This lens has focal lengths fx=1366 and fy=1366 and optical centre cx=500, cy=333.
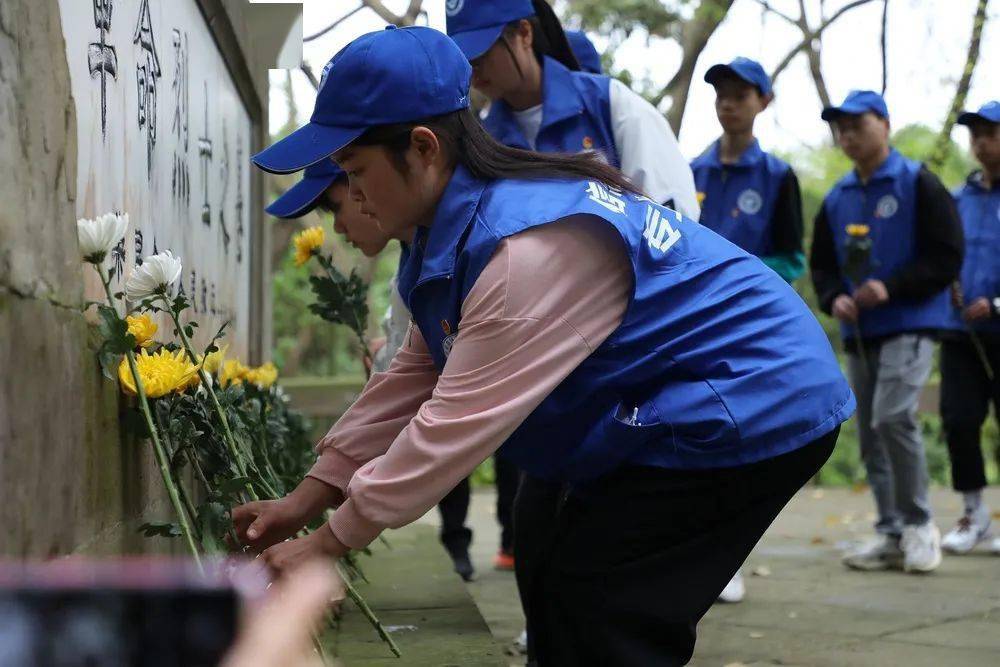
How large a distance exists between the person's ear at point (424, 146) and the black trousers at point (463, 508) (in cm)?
281

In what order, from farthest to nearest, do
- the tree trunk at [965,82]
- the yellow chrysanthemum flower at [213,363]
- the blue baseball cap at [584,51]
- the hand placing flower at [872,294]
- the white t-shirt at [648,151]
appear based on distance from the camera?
the tree trunk at [965,82] < the hand placing flower at [872,294] < the blue baseball cap at [584,51] < the white t-shirt at [648,151] < the yellow chrysanthemum flower at [213,363]

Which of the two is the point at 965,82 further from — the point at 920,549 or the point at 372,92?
the point at 372,92

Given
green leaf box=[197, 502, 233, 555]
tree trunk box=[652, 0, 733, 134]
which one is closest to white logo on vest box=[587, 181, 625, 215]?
green leaf box=[197, 502, 233, 555]

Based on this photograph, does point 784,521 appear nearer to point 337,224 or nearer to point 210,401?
point 337,224

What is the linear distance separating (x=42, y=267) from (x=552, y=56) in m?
2.19

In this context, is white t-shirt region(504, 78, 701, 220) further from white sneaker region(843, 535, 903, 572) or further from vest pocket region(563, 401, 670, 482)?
white sneaker region(843, 535, 903, 572)

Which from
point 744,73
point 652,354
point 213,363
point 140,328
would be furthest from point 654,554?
point 744,73

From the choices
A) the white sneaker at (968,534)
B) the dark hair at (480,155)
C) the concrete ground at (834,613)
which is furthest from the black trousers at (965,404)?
the dark hair at (480,155)

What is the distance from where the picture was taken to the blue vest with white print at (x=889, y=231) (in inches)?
217

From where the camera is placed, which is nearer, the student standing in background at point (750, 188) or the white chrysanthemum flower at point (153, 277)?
the white chrysanthemum flower at point (153, 277)

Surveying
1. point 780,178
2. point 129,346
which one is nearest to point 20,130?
point 129,346

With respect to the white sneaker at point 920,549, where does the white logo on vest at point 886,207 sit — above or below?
above

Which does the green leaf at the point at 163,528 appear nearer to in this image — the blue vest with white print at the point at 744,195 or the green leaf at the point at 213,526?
the green leaf at the point at 213,526

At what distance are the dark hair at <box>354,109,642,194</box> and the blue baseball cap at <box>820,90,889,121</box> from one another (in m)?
3.47
